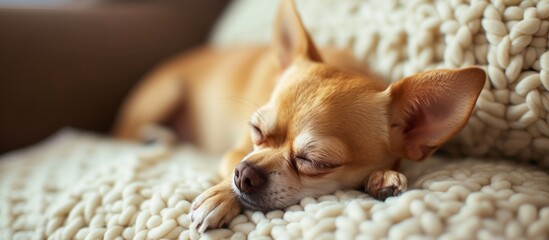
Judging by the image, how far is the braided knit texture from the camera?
1029 mm

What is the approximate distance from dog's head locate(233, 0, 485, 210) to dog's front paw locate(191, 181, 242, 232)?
0.09ft

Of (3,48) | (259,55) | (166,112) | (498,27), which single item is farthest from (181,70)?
(498,27)

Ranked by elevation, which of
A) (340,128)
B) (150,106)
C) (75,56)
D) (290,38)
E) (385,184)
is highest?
(75,56)

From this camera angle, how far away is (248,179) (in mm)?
1035

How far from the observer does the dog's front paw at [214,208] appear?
3.14 feet

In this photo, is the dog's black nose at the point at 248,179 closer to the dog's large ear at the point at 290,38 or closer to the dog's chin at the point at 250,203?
the dog's chin at the point at 250,203

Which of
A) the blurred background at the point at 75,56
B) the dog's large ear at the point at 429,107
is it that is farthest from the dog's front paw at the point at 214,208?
the blurred background at the point at 75,56

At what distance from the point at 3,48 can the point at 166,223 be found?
1.27m

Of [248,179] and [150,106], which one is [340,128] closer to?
[248,179]

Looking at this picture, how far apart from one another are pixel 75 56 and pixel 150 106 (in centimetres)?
38

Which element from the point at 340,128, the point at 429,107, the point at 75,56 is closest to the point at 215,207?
the point at 340,128

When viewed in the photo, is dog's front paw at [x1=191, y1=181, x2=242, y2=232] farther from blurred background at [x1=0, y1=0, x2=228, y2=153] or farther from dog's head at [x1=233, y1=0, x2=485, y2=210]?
blurred background at [x1=0, y1=0, x2=228, y2=153]

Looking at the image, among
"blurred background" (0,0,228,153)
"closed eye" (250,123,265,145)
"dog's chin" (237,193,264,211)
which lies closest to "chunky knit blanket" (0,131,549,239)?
"dog's chin" (237,193,264,211)

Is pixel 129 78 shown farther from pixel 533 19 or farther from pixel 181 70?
pixel 533 19
